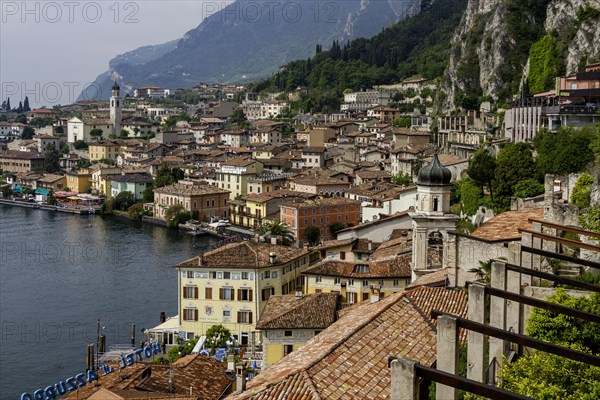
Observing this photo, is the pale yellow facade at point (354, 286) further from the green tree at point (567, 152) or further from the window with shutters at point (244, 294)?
the green tree at point (567, 152)

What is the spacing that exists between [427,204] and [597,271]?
287 inches

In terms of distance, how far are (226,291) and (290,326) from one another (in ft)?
22.4

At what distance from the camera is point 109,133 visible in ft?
338

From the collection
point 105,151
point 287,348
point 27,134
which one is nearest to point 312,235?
point 287,348

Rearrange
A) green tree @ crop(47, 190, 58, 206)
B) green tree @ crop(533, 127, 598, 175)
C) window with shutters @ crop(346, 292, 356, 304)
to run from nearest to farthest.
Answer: green tree @ crop(533, 127, 598, 175) → window with shutters @ crop(346, 292, 356, 304) → green tree @ crop(47, 190, 58, 206)

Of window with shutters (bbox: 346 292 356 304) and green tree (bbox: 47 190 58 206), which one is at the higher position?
window with shutters (bbox: 346 292 356 304)

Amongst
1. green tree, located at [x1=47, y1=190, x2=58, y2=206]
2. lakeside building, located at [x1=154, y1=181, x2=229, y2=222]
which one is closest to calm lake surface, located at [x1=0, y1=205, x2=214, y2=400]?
lakeside building, located at [x1=154, y1=181, x2=229, y2=222]

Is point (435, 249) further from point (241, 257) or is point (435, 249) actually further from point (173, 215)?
point (173, 215)

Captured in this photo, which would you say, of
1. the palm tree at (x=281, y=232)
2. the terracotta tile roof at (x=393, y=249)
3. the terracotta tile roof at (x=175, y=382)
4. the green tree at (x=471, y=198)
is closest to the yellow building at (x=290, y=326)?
the terracotta tile roof at (x=175, y=382)

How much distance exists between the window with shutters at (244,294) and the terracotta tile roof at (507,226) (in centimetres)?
1025

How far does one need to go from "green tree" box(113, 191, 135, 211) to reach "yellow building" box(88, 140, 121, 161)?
70.1ft

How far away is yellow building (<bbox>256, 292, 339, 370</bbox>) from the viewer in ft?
62.4

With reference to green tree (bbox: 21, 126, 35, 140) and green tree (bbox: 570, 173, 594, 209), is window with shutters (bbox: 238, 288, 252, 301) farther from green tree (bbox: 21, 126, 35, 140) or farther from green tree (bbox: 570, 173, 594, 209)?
green tree (bbox: 21, 126, 35, 140)

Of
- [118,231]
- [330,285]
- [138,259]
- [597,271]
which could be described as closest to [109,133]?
[118,231]
